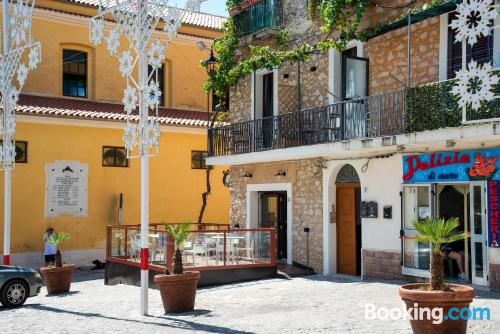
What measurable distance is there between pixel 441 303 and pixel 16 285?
977cm

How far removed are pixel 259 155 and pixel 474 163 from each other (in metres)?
6.57

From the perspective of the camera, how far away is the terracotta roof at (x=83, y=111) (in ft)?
70.7

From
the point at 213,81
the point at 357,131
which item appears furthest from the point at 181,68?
the point at 357,131

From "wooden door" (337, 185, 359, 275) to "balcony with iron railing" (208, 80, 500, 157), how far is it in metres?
1.60

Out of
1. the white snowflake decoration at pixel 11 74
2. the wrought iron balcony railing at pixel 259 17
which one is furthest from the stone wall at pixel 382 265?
the white snowflake decoration at pixel 11 74

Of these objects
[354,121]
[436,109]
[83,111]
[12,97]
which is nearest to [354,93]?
[354,121]

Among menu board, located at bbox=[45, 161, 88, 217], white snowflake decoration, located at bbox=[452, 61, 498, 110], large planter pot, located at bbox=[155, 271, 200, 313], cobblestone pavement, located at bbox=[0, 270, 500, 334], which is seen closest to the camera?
white snowflake decoration, located at bbox=[452, 61, 498, 110]

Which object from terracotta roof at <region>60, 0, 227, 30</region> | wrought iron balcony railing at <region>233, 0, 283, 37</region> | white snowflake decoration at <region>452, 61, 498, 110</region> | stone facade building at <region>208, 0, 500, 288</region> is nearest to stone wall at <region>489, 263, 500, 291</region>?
stone facade building at <region>208, 0, 500, 288</region>

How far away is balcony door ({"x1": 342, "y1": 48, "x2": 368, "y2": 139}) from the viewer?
1546cm

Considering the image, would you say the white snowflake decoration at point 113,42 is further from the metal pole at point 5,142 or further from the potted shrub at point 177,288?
the metal pole at point 5,142

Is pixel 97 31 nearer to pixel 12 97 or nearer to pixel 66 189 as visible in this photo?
pixel 12 97

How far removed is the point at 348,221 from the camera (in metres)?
17.0

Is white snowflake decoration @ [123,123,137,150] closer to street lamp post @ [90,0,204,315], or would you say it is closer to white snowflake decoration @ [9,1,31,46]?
street lamp post @ [90,0,204,315]

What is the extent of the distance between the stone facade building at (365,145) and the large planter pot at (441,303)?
14.9ft
